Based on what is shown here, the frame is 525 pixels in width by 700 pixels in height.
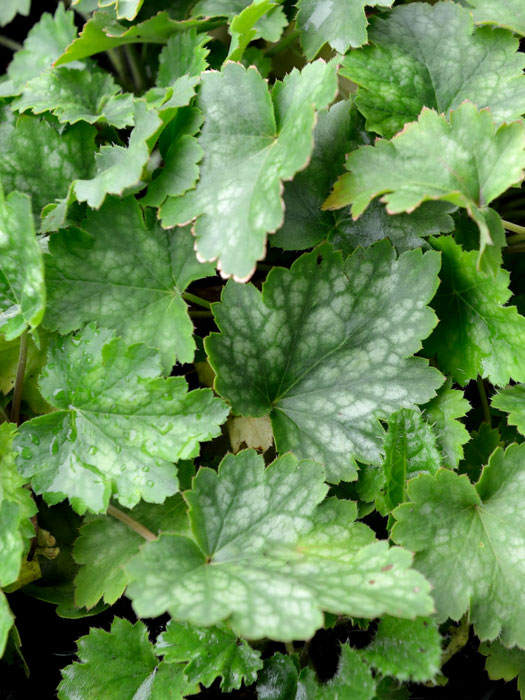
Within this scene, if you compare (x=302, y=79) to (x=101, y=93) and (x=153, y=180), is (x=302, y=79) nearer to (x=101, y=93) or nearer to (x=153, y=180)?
(x=153, y=180)

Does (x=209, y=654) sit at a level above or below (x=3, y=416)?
below

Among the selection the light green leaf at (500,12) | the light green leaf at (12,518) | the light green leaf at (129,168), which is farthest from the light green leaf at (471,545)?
the light green leaf at (500,12)

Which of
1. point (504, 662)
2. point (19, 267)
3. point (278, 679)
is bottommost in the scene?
point (504, 662)

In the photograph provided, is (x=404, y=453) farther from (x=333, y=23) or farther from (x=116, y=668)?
(x=333, y=23)

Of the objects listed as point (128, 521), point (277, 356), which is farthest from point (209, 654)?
point (277, 356)

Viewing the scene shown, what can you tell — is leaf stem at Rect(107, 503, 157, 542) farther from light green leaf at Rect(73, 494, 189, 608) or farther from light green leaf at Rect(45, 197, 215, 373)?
light green leaf at Rect(45, 197, 215, 373)

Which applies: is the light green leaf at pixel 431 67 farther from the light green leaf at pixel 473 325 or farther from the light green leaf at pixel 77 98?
the light green leaf at pixel 77 98
